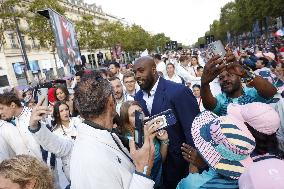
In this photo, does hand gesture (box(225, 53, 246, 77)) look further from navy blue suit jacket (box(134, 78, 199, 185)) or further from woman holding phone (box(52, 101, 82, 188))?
woman holding phone (box(52, 101, 82, 188))

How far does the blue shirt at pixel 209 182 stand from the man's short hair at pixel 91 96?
0.73 meters

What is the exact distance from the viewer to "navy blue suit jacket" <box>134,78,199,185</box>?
3514 millimetres

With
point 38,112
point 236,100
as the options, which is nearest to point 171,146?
point 236,100

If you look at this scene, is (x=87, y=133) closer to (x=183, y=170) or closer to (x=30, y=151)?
(x=183, y=170)

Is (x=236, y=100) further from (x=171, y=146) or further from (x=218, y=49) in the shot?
(x=171, y=146)

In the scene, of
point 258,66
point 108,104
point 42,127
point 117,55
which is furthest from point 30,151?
point 117,55

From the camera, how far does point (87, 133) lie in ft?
7.28

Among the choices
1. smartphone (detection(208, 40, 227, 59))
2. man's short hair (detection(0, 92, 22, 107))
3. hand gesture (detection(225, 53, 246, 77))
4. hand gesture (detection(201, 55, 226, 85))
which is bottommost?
man's short hair (detection(0, 92, 22, 107))

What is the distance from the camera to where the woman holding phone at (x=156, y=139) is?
3216mm

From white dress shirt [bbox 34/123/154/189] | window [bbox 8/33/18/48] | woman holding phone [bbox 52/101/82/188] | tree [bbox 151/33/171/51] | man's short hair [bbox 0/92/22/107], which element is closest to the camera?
white dress shirt [bbox 34/123/154/189]

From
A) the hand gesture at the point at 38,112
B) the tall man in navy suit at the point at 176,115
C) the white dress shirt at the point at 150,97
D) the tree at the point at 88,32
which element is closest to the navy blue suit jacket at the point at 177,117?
the tall man in navy suit at the point at 176,115

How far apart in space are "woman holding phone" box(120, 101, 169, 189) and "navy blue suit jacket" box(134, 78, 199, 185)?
0.71 feet

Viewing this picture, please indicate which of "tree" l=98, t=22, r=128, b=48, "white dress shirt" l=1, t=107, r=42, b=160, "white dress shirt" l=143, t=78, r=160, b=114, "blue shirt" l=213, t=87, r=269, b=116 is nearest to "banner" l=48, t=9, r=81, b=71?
"white dress shirt" l=1, t=107, r=42, b=160

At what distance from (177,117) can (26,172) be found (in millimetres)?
1891
